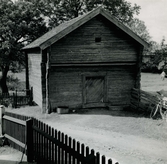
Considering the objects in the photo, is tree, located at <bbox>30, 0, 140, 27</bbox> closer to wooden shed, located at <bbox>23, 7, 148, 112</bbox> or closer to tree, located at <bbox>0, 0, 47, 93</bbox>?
tree, located at <bbox>0, 0, 47, 93</bbox>

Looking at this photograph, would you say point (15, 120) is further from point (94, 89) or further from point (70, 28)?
point (94, 89)

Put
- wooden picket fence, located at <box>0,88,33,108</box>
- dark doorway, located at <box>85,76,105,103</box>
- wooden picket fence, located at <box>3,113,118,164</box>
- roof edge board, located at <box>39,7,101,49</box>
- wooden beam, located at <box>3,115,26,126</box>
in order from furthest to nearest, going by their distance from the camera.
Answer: wooden picket fence, located at <box>0,88,33,108</box> < dark doorway, located at <box>85,76,105,103</box> < roof edge board, located at <box>39,7,101,49</box> < wooden beam, located at <box>3,115,26,126</box> < wooden picket fence, located at <box>3,113,118,164</box>

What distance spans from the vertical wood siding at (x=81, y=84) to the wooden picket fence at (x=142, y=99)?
1.85 ft

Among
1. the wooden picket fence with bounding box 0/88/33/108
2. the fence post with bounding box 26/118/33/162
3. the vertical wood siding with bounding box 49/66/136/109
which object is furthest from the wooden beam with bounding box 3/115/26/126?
the wooden picket fence with bounding box 0/88/33/108

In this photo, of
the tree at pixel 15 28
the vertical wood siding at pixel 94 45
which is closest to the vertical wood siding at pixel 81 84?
the vertical wood siding at pixel 94 45

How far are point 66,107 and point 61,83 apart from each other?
1718mm

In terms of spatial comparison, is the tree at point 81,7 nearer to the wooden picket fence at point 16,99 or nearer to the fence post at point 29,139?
the wooden picket fence at point 16,99

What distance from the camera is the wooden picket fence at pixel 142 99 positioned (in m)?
16.0

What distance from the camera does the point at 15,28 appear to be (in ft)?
80.3

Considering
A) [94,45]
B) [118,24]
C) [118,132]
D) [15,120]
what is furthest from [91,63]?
[15,120]

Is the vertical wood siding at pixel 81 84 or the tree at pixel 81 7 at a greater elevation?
the tree at pixel 81 7

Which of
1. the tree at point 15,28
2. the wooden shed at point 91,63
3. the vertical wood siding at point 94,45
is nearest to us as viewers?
the wooden shed at point 91,63

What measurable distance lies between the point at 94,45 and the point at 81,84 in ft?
9.61

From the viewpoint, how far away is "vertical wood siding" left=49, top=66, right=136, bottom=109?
16641 mm
